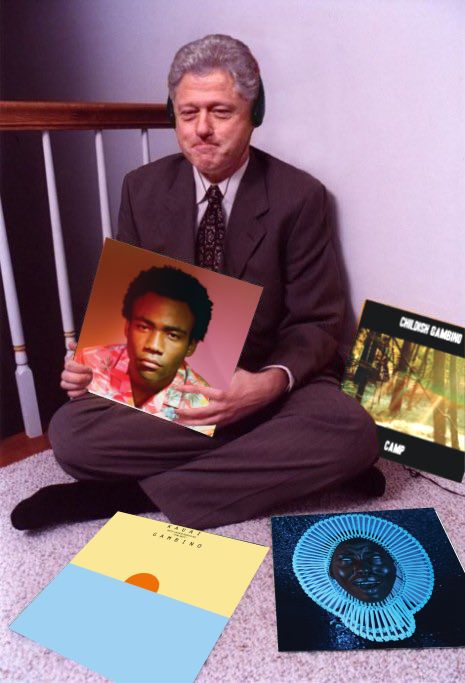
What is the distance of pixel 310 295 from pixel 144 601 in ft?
2.02

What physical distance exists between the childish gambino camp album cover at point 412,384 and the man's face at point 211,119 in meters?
0.45

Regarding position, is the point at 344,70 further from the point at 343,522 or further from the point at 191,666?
the point at 191,666

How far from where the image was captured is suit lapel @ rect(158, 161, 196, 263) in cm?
110

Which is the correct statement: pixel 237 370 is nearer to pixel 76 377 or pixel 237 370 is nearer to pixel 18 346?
pixel 76 377

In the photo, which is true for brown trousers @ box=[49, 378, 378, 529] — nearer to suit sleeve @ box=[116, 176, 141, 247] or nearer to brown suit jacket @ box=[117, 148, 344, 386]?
brown suit jacket @ box=[117, 148, 344, 386]

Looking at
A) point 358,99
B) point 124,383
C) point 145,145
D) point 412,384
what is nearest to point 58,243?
point 145,145

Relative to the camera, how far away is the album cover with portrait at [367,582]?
0.79m

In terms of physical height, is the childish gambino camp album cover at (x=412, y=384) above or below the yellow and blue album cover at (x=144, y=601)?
above

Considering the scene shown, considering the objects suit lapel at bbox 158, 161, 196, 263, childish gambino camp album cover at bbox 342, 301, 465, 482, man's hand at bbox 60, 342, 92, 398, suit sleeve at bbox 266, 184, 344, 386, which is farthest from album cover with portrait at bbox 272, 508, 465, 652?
suit lapel at bbox 158, 161, 196, 263

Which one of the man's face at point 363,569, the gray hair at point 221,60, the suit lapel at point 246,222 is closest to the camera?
the man's face at point 363,569

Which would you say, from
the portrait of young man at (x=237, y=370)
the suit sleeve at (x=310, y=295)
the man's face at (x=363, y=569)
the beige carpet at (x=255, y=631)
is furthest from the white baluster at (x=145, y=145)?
the man's face at (x=363, y=569)

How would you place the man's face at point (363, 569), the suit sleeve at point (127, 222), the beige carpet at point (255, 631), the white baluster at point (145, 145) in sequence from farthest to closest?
the white baluster at point (145, 145) → the suit sleeve at point (127, 222) → the man's face at point (363, 569) → the beige carpet at point (255, 631)

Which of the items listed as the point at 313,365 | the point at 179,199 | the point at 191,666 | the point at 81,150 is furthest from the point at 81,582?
the point at 81,150

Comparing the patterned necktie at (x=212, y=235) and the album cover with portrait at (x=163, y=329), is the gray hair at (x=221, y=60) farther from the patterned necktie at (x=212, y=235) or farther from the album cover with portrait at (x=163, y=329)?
the album cover with portrait at (x=163, y=329)
